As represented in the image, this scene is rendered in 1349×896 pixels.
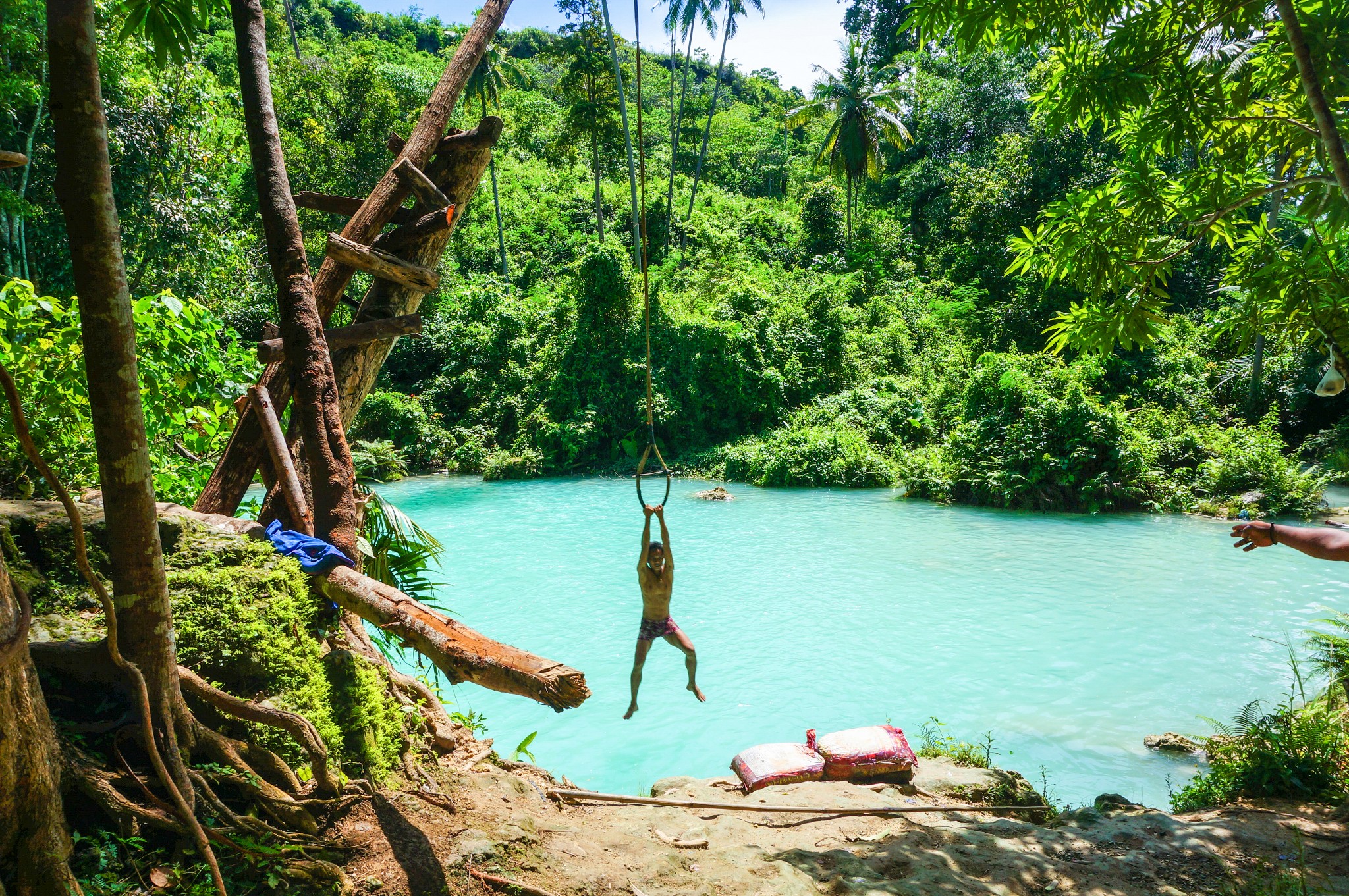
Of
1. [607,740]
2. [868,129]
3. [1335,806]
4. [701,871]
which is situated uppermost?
[868,129]

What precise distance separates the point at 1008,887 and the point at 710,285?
2373 cm

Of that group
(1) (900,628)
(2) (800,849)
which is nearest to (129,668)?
(2) (800,849)

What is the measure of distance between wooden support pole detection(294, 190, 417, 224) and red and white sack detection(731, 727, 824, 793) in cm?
444

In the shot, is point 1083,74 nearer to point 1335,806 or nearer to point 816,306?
point 1335,806

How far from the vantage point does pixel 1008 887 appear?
11.7 ft

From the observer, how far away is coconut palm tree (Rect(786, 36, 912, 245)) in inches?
1069

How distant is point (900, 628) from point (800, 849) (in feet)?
21.8

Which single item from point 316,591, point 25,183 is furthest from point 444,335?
point 316,591

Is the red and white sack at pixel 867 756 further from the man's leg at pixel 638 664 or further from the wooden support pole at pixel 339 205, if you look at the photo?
the wooden support pole at pixel 339 205

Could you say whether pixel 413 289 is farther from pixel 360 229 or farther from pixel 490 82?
pixel 490 82

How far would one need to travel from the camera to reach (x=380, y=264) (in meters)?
4.33

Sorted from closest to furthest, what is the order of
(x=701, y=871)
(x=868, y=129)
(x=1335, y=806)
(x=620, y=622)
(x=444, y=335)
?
(x=701, y=871) < (x=1335, y=806) < (x=620, y=622) < (x=444, y=335) < (x=868, y=129)

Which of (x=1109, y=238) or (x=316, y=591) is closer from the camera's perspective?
(x=316, y=591)

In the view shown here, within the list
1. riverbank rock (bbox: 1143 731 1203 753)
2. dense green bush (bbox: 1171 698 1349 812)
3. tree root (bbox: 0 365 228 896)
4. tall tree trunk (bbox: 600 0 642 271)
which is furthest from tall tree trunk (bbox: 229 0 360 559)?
tall tree trunk (bbox: 600 0 642 271)
